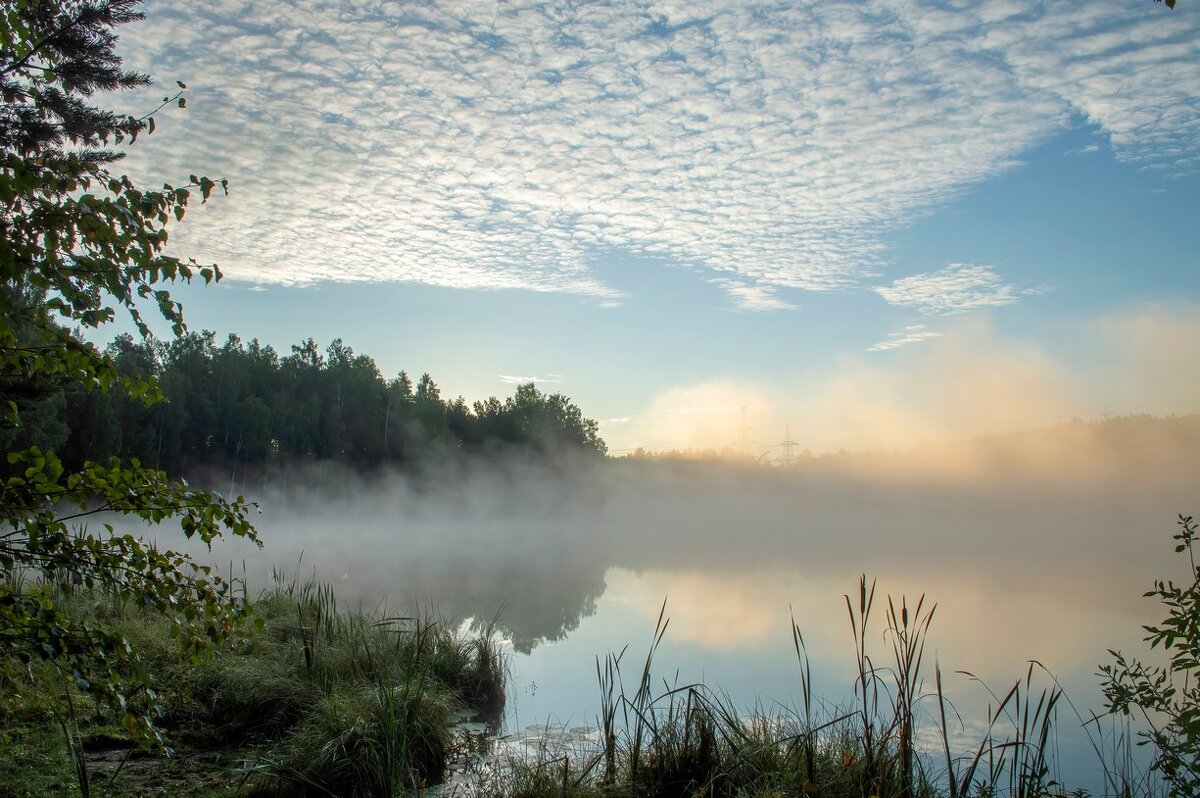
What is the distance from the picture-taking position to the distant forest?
3856 cm

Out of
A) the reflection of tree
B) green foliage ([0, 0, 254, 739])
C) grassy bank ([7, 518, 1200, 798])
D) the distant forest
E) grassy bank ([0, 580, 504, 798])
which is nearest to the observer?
green foliage ([0, 0, 254, 739])

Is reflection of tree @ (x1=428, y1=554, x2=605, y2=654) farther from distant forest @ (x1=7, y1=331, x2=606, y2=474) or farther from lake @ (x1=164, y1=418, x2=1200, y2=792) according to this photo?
distant forest @ (x1=7, y1=331, x2=606, y2=474)

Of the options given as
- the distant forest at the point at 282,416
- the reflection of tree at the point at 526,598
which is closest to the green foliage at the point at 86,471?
the reflection of tree at the point at 526,598

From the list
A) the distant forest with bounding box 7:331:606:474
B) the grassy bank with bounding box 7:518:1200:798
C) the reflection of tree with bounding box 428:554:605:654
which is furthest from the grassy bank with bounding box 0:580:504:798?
the distant forest with bounding box 7:331:606:474

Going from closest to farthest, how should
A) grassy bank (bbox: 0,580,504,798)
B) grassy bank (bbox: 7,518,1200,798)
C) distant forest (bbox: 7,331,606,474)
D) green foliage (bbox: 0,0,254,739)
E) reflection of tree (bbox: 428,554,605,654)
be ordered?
green foliage (bbox: 0,0,254,739) → grassy bank (bbox: 7,518,1200,798) → grassy bank (bbox: 0,580,504,798) → reflection of tree (bbox: 428,554,605,654) → distant forest (bbox: 7,331,606,474)

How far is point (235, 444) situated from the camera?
153 feet

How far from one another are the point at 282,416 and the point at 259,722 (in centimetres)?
4620

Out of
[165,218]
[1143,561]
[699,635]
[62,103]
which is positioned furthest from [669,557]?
[165,218]

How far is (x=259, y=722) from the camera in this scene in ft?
20.5

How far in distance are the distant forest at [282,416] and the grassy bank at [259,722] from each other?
3015cm

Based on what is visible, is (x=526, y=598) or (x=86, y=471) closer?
(x=86, y=471)

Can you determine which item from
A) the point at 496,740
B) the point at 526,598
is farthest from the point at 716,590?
the point at 496,740

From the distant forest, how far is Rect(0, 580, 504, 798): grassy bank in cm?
3015

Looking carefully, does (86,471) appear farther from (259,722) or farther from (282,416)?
(282,416)
